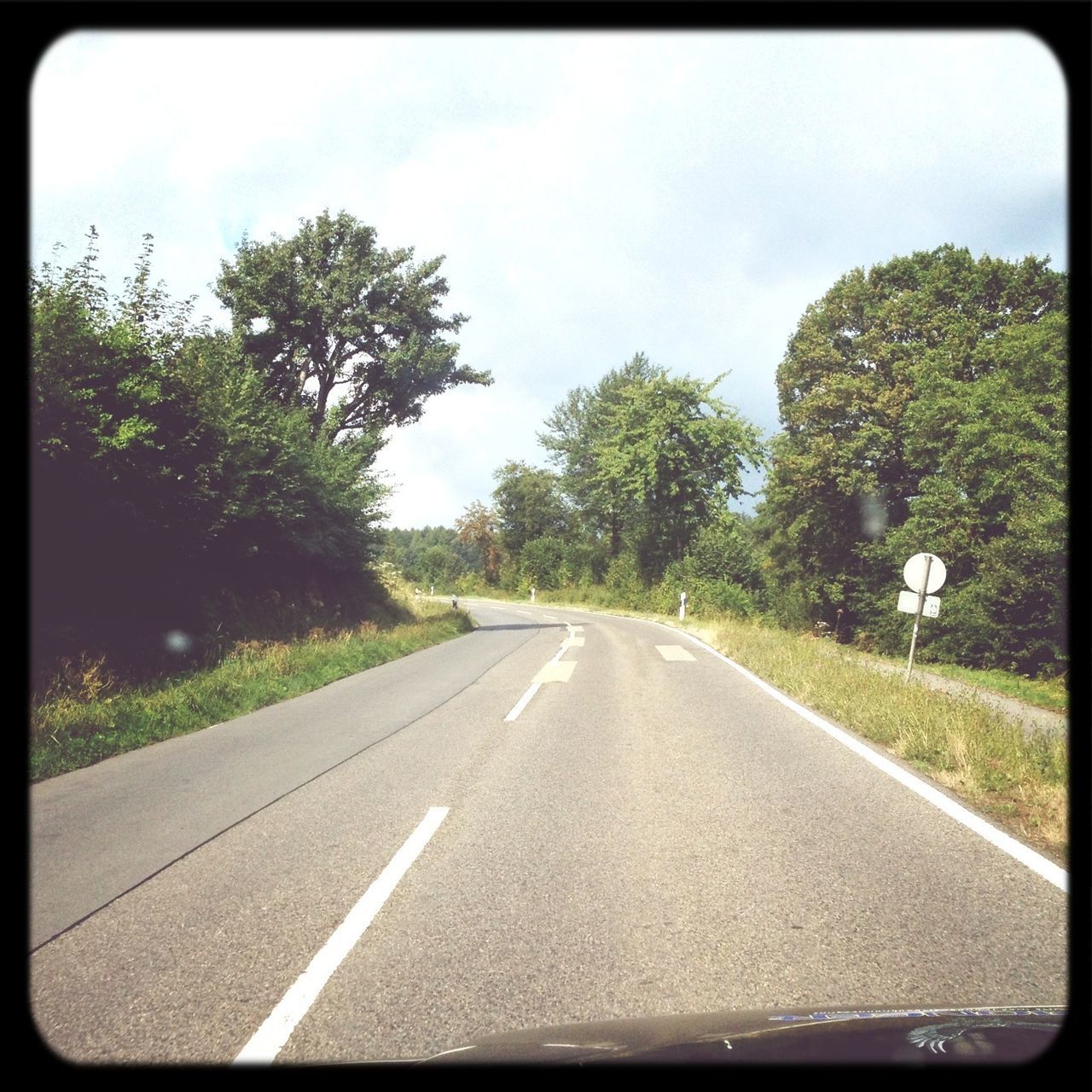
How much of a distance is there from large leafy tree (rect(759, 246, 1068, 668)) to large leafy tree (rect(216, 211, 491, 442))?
14.7 metres

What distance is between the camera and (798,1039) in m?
2.29

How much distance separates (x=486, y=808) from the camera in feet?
18.8

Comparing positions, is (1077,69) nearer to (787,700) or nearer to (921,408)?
(787,700)

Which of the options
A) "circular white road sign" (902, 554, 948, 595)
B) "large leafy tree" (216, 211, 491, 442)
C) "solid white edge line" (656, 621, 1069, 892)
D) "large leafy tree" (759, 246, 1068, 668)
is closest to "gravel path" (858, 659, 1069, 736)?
"circular white road sign" (902, 554, 948, 595)

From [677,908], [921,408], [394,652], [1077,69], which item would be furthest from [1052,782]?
[921,408]

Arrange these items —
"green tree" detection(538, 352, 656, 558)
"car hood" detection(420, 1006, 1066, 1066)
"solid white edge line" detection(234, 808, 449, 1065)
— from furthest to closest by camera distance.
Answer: "green tree" detection(538, 352, 656, 558) → "solid white edge line" detection(234, 808, 449, 1065) → "car hood" detection(420, 1006, 1066, 1066)

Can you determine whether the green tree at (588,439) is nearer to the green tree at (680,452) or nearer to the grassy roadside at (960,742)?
the green tree at (680,452)

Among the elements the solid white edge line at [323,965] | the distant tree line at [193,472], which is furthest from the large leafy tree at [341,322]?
the solid white edge line at [323,965]

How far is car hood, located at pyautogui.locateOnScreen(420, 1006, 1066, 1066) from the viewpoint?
214cm

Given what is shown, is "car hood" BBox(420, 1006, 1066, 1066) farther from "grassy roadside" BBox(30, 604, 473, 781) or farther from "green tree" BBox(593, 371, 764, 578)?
"green tree" BBox(593, 371, 764, 578)

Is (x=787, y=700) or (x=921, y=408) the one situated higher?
(x=921, y=408)

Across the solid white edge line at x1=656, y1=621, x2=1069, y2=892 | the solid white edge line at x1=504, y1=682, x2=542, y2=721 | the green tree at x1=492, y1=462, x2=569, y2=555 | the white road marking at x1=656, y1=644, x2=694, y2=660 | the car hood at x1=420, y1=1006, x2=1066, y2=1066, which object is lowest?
the white road marking at x1=656, y1=644, x2=694, y2=660
